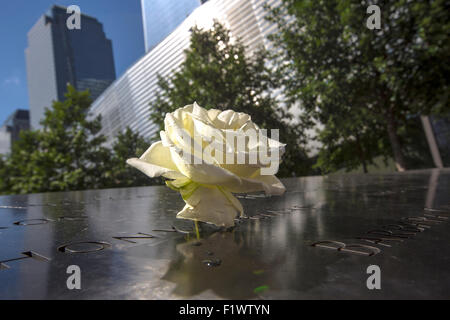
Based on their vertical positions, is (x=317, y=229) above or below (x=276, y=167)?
below

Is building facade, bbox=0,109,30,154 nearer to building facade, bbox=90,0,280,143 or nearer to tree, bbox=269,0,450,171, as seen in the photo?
building facade, bbox=90,0,280,143

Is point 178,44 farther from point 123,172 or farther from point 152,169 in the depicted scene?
point 152,169

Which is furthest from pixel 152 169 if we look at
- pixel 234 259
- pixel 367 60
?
pixel 367 60

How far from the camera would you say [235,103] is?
40.8 ft

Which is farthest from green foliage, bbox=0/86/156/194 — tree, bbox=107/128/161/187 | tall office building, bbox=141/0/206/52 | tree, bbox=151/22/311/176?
tall office building, bbox=141/0/206/52

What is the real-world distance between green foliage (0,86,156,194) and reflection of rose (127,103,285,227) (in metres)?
11.7

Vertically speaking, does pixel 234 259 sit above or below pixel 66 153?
below

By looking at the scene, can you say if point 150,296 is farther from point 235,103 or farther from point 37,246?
point 235,103

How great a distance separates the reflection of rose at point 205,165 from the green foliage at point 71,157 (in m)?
11.7

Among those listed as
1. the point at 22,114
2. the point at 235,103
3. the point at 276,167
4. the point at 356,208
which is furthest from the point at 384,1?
the point at 22,114

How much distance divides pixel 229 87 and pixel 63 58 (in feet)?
64.9

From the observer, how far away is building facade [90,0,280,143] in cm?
1462

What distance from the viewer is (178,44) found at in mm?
14727
